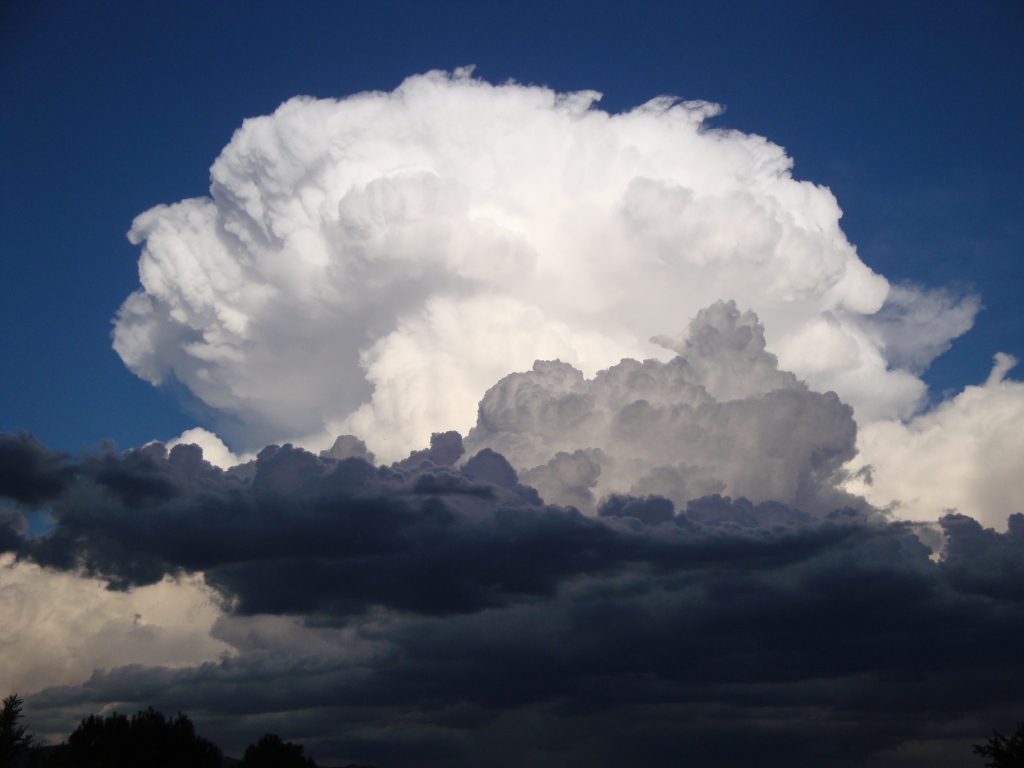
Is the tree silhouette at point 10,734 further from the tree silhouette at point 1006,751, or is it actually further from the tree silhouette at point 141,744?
the tree silhouette at point 1006,751

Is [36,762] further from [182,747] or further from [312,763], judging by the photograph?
[312,763]

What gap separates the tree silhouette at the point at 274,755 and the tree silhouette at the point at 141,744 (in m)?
13.3

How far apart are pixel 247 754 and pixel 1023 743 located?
9789 centimetres

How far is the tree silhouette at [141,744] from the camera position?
397 ft

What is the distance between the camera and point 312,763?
4828 inches

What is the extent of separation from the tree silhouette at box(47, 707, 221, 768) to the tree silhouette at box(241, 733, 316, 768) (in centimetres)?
1328

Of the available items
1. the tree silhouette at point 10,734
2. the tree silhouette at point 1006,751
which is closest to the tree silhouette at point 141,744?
the tree silhouette at point 10,734

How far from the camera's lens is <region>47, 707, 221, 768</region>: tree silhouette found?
121 meters

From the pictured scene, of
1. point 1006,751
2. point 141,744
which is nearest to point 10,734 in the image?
point 141,744

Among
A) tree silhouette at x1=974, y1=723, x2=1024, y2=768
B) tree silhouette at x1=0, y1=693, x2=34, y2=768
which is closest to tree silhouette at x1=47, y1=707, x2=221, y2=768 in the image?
tree silhouette at x1=0, y1=693, x2=34, y2=768

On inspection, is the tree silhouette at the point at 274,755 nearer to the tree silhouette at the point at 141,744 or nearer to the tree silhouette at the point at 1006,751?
the tree silhouette at the point at 141,744

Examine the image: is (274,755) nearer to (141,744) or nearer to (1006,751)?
(141,744)

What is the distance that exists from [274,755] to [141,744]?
2044 cm

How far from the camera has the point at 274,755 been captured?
119938mm
